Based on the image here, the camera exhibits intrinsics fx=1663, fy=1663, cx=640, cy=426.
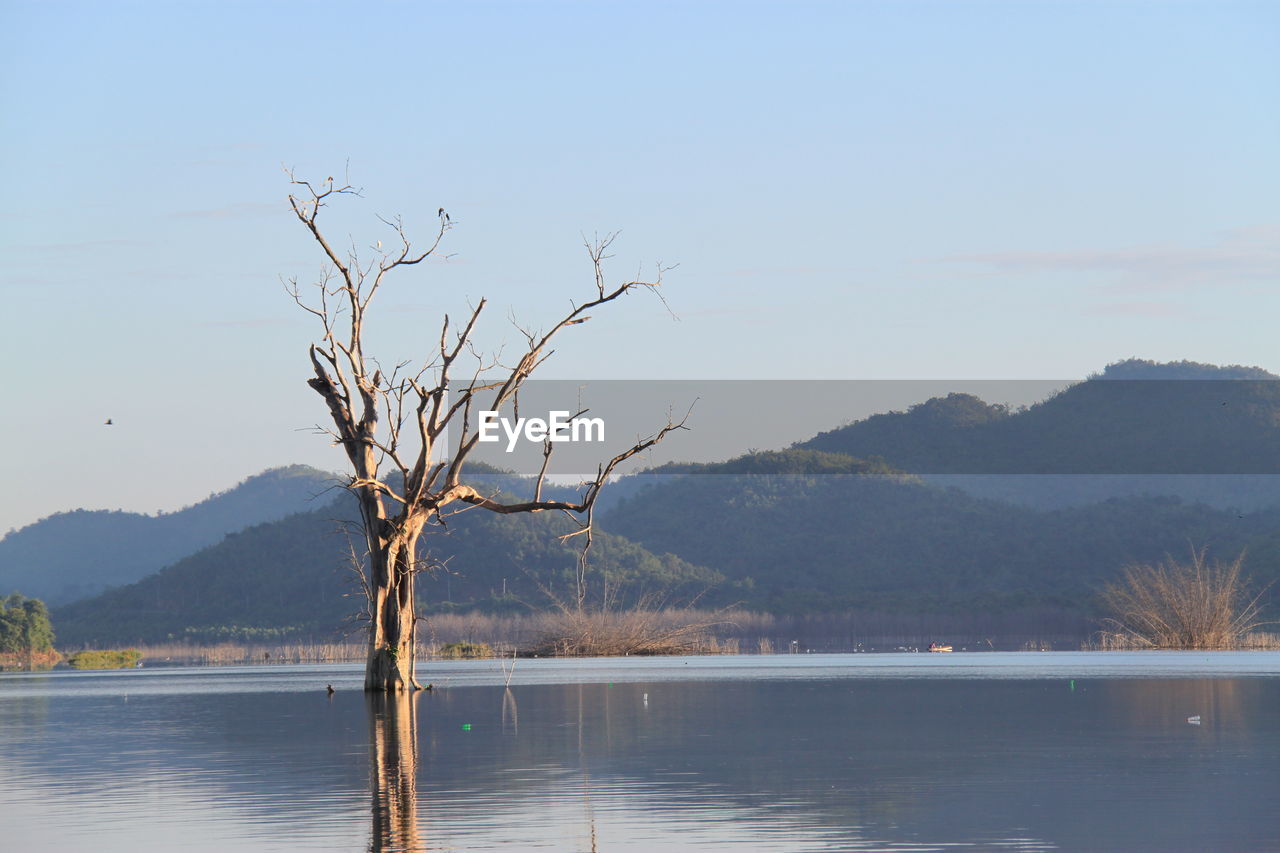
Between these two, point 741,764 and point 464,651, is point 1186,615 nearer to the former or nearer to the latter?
point 464,651

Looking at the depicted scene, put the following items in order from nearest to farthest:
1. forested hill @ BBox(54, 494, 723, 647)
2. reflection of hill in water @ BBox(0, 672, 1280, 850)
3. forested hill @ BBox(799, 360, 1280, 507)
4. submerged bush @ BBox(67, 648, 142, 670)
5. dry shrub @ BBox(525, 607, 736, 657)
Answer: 1. reflection of hill in water @ BBox(0, 672, 1280, 850)
2. dry shrub @ BBox(525, 607, 736, 657)
3. submerged bush @ BBox(67, 648, 142, 670)
4. forested hill @ BBox(54, 494, 723, 647)
5. forested hill @ BBox(799, 360, 1280, 507)

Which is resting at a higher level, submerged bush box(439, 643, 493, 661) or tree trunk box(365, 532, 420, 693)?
tree trunk box(365, 532, 420, 693)

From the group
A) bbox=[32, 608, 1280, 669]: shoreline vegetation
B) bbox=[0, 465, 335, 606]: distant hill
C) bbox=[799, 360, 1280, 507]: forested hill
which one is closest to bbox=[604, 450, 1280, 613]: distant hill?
bbox=[799, 360, 1280, 507]: forested hill

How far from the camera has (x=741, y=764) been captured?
13469 millimetres

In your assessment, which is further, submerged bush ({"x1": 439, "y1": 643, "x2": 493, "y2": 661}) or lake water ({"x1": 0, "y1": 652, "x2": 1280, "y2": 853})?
submerged bush ({"x1": 439, "y1": 643, "x2": 493, "y2": 661})

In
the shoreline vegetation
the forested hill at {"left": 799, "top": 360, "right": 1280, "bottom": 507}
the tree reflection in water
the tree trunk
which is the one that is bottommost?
the shoreline vegetation

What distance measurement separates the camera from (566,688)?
89.2ft

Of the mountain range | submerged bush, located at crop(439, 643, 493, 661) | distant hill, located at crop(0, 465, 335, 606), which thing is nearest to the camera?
submerged bush, located at crop(439, 643, 493, 661)

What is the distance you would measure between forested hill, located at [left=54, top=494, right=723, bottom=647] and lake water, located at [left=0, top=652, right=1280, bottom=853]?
47.9m

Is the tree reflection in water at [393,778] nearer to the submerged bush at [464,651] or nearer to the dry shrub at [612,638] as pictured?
the dry shrub at [612,638]

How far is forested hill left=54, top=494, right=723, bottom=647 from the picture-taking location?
73.7 meters

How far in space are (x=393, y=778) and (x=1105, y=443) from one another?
3246 inches

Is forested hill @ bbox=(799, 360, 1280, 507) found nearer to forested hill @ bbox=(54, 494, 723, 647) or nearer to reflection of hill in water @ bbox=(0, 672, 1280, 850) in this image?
forested hill @ bbox=(54, 494, 723, 647)

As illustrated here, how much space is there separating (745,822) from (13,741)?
10671mm
